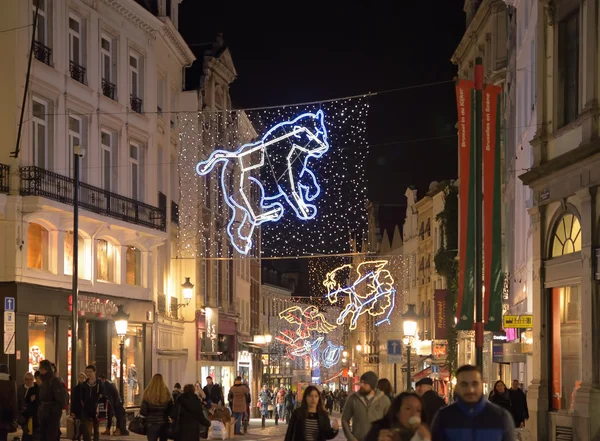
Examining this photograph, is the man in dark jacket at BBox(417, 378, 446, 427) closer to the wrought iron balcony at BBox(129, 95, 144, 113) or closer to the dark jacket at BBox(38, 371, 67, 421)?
the dark jacket at BBox(38, 371, 67, 421)

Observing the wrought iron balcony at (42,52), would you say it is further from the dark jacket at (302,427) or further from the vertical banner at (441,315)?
the vertical banner at (441,315)

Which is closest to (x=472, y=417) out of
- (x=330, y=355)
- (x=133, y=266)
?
(x=133, y=266)

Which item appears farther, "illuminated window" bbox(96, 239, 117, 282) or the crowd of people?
"illuminated window" bbox(96, 239, 117, 282)

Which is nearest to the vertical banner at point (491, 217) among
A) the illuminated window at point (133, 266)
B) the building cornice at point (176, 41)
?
the illuminated window at point (133, 266)

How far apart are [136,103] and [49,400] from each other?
752 inches

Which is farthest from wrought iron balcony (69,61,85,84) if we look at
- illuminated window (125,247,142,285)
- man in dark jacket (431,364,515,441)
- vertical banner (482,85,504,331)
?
man in dark jacket (431,364,515,441)

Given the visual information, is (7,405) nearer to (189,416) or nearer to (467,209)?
(189,416)

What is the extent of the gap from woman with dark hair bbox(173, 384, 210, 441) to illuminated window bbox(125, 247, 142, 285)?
2238 cm

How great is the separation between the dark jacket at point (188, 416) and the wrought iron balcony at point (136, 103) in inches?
920

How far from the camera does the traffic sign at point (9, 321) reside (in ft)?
91.8

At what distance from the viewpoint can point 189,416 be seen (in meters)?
16.7

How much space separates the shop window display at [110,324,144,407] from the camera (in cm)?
3791

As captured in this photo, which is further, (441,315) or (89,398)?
(441,315)

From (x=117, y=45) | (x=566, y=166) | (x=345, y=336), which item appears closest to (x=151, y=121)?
(x=117, y=45)
